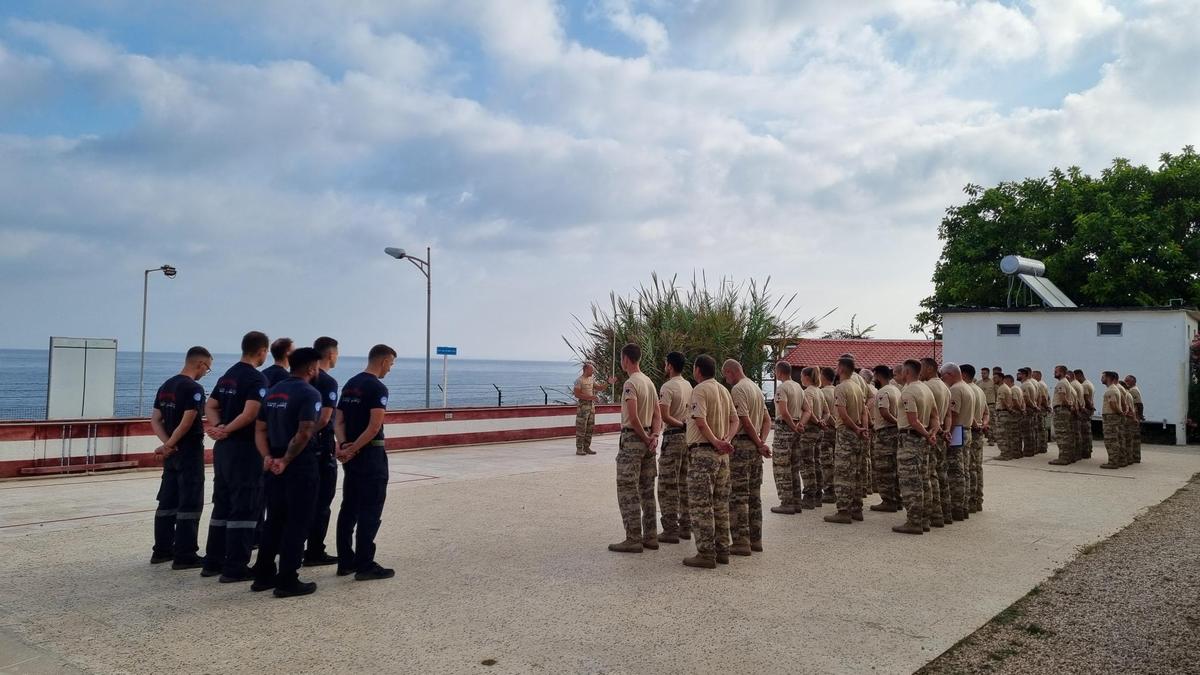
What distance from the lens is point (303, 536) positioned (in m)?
5.69

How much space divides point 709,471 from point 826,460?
3.87m

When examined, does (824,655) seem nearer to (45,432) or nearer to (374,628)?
(374,628)

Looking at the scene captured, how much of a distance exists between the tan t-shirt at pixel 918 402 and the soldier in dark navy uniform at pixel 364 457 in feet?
17.6

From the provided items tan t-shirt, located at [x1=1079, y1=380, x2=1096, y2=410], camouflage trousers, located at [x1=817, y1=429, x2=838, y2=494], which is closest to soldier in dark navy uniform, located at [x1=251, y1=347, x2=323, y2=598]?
camouflage trousers, located at [x1=817, y1=429, x2=838, y2=494]

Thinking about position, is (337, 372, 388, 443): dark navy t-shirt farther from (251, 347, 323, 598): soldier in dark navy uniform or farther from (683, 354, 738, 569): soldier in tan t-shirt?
(683, 354, 738, 569): soldier in tan t-shirt

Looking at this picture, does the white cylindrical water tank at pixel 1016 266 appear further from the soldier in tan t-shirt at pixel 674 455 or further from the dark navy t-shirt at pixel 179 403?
the dark navy t-shirt at pixel 179 403

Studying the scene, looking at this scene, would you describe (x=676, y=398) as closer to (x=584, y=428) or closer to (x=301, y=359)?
(x=301, y=359)

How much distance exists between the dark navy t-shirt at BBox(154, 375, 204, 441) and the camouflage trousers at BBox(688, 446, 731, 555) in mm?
Answer: 3963

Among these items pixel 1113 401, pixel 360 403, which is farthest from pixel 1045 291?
pixel 360 403

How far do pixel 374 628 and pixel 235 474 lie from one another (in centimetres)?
188

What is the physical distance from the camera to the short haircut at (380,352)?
6234mm

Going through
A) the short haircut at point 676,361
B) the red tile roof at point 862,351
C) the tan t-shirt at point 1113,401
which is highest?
the red tile roof at point 862,351

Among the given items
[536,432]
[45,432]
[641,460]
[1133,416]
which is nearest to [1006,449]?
[1133,416]

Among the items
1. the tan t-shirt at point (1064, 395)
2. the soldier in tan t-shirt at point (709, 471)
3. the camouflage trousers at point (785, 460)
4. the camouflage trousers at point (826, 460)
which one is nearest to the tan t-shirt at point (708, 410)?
the soldier in tan t-shirt at point (709, 471)
